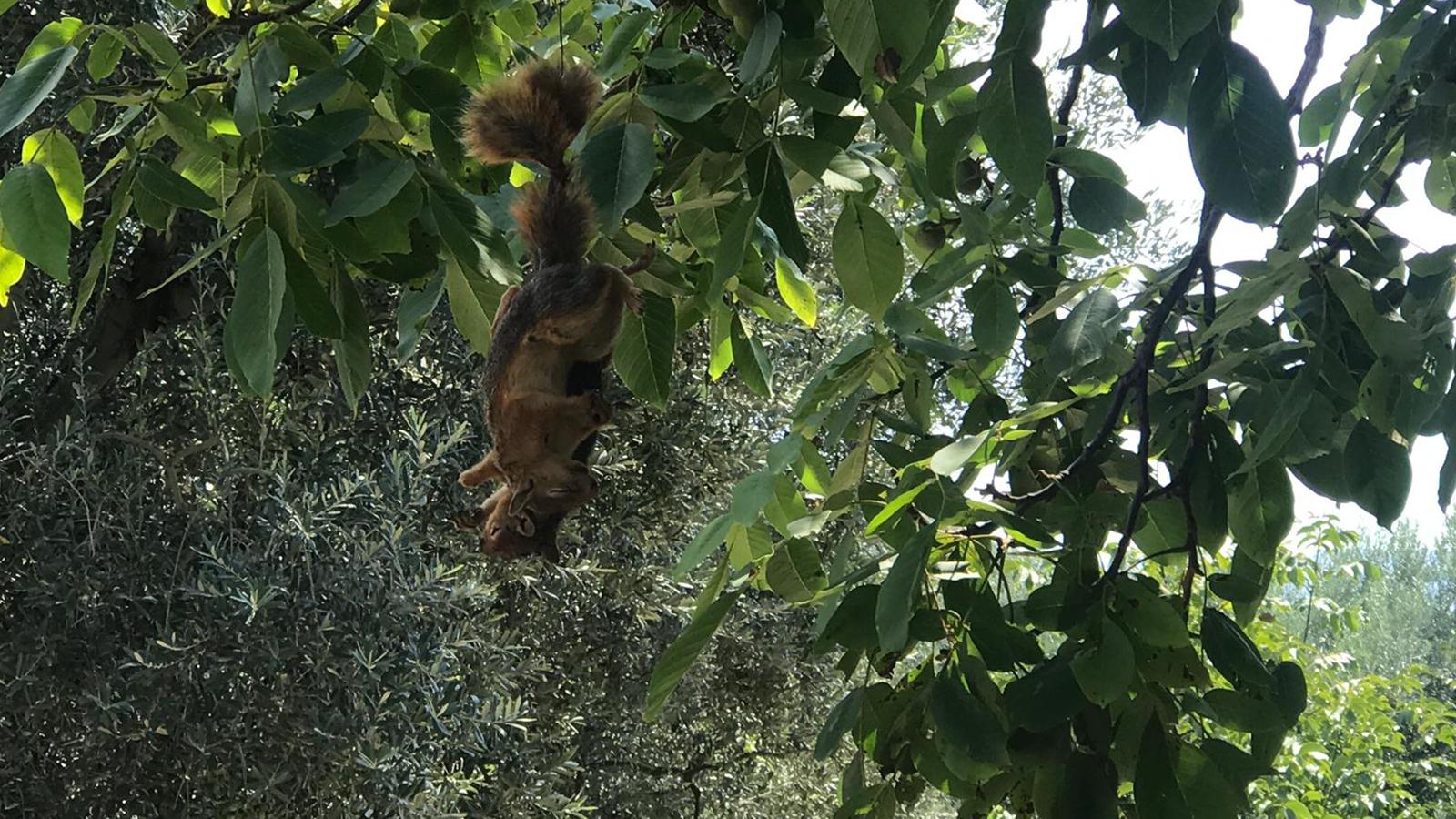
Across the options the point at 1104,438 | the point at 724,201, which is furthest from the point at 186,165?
the point at 1104,438

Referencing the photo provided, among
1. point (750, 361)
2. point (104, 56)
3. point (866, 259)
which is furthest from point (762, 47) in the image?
point (104, 56)

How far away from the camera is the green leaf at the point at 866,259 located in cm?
79

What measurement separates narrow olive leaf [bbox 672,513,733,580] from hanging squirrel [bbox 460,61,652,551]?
0.20 meters

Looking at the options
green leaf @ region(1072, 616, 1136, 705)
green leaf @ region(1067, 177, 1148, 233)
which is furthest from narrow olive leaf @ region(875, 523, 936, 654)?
green leaf @ region(1067, 177, 1148, 233)

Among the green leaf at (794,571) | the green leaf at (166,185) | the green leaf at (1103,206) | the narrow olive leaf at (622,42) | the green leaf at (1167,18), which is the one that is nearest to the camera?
the green leaf at (1167,18)

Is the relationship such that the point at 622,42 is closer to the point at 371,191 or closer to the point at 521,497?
the point at 371,191

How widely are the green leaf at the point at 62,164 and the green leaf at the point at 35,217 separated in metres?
0.06

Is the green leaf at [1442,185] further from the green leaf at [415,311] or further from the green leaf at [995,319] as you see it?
the green leaf at [415,311]

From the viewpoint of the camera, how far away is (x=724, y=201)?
0.83 meters

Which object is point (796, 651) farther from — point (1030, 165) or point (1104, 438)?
point (1030, 165)

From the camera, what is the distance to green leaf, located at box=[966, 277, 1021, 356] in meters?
0.98

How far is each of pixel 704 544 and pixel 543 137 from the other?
334 millimetres

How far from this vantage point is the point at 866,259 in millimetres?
792

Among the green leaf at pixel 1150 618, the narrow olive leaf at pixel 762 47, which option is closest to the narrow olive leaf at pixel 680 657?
the green leaf at pixel 1150 618
